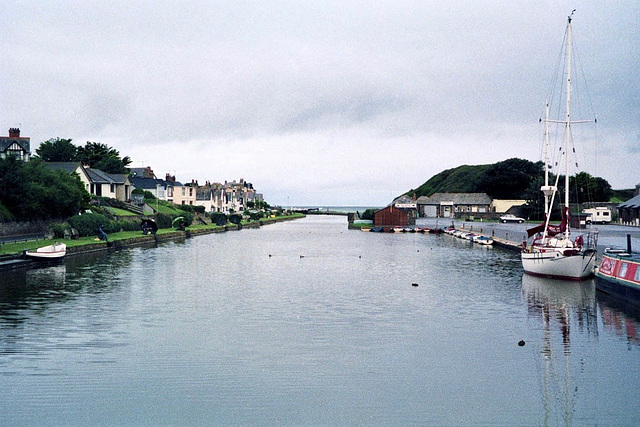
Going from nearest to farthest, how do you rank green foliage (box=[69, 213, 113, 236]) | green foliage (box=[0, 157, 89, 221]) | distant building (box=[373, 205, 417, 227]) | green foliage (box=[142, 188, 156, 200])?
green foliage (box=[0, 157, 89, 221]), green foliage (box=[69, 213, 113, 236]), green foliage (box=[142, 188, 156, 200]), distant building (box=[373, 205, 417, 227])

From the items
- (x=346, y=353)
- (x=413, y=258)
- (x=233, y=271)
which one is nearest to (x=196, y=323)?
(x=346, y=353)

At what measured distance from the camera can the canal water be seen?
19938mm

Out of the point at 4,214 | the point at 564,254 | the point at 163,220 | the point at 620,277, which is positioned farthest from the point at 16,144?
the point at 620,277

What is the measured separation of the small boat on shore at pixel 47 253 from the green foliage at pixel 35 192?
17461mm

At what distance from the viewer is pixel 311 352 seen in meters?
27.0

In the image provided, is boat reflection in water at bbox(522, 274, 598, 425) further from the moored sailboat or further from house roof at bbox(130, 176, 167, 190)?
house roof at bbox(130, 176, 167, 190)

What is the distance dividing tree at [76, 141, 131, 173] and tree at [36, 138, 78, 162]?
358 centimetres

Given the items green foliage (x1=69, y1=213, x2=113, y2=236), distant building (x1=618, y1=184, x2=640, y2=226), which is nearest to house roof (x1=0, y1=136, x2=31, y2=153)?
green foliage (x1=69, y1=213, x2=113, y2=236)

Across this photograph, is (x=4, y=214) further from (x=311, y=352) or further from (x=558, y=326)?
(x=558, y=326)

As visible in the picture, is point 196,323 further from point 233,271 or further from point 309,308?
point 233,271

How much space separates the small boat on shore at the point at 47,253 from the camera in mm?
57500

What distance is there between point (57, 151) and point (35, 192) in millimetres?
82830

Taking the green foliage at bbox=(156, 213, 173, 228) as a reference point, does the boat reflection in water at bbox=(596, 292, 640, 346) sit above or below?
below

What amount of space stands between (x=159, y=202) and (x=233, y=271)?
298 ft
